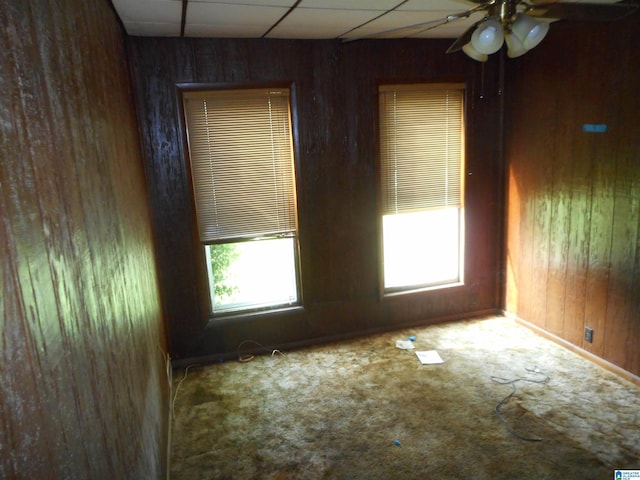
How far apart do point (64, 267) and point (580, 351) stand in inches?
150

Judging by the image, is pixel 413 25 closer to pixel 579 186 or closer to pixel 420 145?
pixel 420 145

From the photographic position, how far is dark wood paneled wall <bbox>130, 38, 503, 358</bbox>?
10.9 feet

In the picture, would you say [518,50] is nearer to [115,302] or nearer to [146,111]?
[115,302]

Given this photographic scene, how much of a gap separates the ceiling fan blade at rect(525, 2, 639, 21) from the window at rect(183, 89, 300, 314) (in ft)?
6.52

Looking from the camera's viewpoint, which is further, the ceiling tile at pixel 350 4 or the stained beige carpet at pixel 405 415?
the ceiling tile at pixel 350 4

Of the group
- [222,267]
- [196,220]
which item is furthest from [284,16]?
[222,267]

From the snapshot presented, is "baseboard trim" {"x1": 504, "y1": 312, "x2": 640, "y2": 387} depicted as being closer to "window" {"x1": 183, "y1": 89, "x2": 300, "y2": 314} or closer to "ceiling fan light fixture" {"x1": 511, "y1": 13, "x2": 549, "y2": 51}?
"window" {"x1": 183, "y1": 89, "x2": 300, "y2": 314}

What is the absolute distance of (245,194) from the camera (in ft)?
11.8

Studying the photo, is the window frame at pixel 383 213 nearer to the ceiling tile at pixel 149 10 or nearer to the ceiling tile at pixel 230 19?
the ceiling tile at pixel 230 19

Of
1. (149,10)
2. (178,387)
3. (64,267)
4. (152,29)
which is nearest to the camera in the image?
(64,267)

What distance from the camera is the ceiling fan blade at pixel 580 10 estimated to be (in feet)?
6.76

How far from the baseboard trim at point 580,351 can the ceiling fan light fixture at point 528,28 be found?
8.21 ft

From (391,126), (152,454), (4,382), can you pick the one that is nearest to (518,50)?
(391,126)

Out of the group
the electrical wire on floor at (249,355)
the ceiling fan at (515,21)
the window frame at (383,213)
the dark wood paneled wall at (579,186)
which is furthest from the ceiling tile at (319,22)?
the electrical wire on floor at (249,355)
